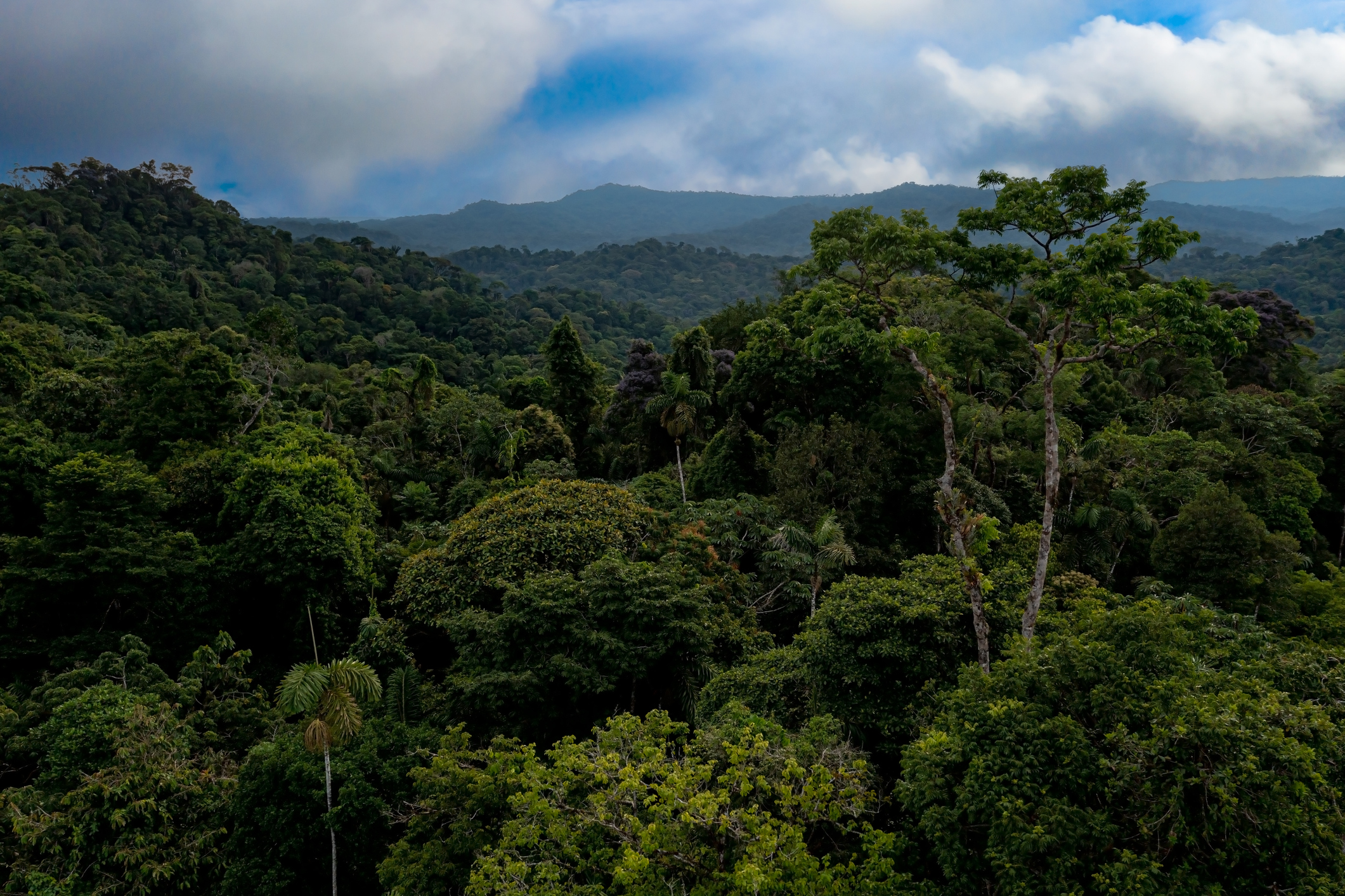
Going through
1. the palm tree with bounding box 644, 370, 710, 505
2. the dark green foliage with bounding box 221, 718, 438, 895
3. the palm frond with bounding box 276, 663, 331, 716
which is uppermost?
the palm tree with bounding box 644, 370, 710, 505

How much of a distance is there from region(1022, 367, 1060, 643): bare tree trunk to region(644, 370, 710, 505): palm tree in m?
13.0

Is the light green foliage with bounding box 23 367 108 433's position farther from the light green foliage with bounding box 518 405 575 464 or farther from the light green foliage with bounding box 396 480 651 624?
the light green foliage with bounding box 518 405 575 464

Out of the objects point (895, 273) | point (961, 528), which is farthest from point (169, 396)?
point (961, 528)

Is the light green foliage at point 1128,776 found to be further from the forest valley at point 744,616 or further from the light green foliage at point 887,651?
the light green foliage at point 887,651

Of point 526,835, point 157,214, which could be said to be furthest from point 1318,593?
point 157,214

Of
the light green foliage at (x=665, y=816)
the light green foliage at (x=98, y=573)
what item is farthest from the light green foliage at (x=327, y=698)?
the light green foliage at (x=98, y=573)

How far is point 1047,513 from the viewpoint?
1180 centimetres

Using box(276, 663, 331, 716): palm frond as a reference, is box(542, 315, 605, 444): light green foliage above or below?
above

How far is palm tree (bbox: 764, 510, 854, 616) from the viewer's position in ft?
51.8

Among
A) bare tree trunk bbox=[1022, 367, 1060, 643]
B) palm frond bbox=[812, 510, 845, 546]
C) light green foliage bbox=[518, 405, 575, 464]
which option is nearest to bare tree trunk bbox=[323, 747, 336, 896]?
palm frond bbox=[812, 510, 845, 546]

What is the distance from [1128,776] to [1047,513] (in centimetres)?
609

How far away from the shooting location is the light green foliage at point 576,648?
12516 millimetres

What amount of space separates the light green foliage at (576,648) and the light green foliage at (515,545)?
1470 mm

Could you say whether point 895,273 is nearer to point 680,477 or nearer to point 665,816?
point 680,477
